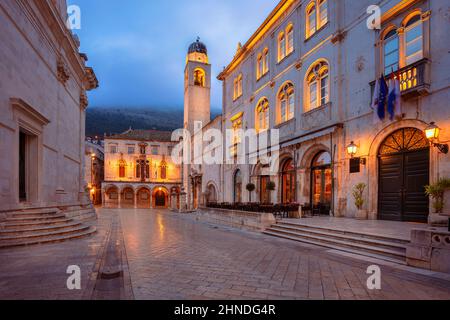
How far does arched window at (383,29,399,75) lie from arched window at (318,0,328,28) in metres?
4.66

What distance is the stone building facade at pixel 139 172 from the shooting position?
51.6 meters

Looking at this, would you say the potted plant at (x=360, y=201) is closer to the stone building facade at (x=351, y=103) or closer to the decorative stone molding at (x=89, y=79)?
the stone building facade at (x=351, y=103)

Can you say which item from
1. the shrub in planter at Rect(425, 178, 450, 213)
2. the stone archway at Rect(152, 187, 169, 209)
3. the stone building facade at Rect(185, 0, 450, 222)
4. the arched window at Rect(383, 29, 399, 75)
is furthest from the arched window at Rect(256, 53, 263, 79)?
the stone archway at Rect(152, 187, 169, 209)

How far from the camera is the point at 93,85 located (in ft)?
79.2

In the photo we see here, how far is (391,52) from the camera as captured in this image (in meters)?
12.0

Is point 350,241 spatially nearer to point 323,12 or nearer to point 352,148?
point 352,148

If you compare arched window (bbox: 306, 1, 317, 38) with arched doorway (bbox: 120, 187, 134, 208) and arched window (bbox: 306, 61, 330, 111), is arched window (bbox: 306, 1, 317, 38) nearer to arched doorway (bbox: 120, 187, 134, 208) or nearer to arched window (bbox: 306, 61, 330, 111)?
arched window (bbox: 306, 61, 330, 111)

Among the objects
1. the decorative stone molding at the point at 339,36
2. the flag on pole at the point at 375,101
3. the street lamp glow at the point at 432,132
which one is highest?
the decorative stone molding at the point at 339,36

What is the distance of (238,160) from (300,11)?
42.4 ft

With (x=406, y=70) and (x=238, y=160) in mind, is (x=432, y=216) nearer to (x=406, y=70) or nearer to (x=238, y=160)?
(x=406, y=70)

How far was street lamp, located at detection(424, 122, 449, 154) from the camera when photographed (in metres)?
9.41

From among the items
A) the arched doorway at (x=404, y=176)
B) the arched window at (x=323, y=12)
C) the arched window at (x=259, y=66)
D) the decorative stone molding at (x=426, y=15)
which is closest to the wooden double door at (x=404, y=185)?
the arched doorway at (x=404, y=176)

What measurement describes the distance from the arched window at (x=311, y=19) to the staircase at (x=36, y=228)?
1654 cm
